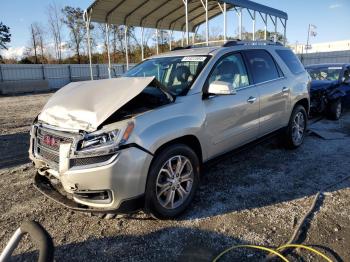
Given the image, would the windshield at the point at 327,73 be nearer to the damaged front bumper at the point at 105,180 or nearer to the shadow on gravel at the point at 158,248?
the shadow on gravel at the point at 158,248

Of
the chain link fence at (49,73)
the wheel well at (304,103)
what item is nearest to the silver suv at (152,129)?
the wheel well at (304,103)

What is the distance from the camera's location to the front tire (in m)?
3.17

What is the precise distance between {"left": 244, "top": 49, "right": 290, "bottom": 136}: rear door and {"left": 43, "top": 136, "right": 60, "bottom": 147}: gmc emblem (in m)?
2.90

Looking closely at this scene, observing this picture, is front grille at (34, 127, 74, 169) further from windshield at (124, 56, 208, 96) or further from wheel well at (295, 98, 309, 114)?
wheel well at (295, 98, 309, 114)

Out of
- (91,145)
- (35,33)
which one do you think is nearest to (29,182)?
(91,145)

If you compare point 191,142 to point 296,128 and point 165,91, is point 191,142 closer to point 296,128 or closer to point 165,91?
point 165,91

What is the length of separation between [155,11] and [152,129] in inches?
500

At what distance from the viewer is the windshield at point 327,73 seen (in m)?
9.27

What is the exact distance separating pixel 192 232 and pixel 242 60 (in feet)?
8.41

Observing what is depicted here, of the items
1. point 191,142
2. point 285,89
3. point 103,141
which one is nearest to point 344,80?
point 285,89

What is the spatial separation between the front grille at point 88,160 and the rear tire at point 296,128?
3.77 m

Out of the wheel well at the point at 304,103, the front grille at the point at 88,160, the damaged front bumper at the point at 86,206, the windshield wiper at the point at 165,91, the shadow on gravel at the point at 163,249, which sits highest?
the windshield wiper at the point at 165,91

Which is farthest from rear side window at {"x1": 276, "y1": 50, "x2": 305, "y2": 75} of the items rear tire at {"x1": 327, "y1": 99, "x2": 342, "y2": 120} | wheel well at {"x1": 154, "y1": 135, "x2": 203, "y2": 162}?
rear tire at {"x1": 327, "y1": 99, "x2": 342, "y2": 120}

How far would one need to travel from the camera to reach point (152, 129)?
309 cm
